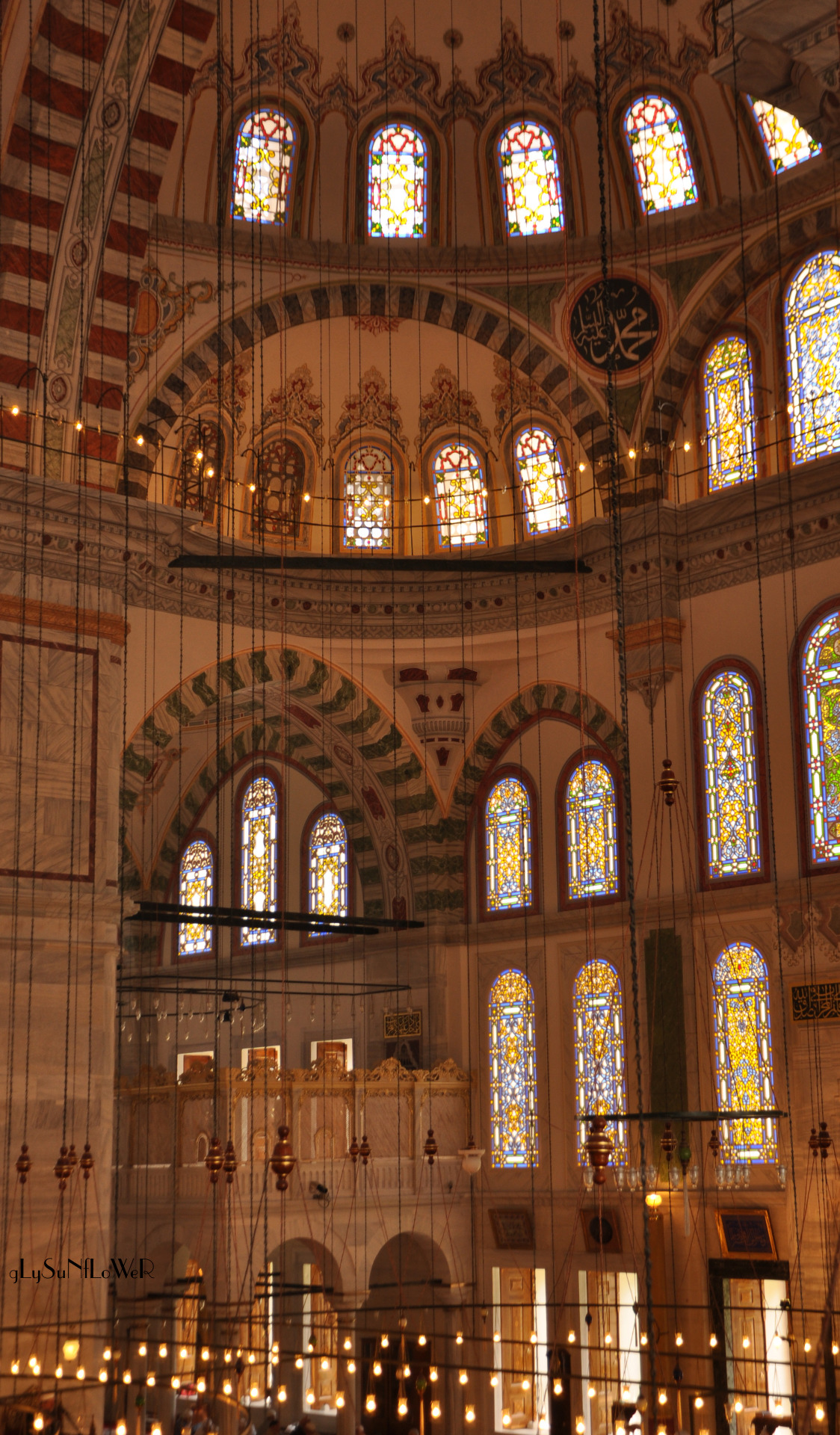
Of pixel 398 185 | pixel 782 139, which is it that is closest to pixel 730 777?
pixel 782 139

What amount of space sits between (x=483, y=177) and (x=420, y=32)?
4.77 ft

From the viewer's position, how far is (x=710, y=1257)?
13.7 metres

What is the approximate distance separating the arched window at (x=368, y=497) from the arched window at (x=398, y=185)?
2.15 m

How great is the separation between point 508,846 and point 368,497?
3.81m

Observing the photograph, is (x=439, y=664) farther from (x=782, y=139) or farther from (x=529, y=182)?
(x=782, y=139)

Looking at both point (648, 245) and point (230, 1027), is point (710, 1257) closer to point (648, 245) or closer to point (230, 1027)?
point (230, 1027)

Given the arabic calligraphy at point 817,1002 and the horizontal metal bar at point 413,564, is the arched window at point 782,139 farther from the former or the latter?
the arabic calligraphy at point 817,1002

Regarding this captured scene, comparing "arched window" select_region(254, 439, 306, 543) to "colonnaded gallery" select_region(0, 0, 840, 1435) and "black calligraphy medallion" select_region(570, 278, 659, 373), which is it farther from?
"black calligraphy medallion" select_region(570, 278, 659, 373)

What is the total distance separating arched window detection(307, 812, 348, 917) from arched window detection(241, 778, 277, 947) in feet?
1.79

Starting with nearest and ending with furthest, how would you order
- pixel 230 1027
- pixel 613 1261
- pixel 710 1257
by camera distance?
pixel 710 1257, pixel 613 1261, pixel 230 1027

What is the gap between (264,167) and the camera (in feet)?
51.2

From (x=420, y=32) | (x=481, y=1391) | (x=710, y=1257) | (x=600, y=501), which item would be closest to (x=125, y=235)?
(x=420, y=32)

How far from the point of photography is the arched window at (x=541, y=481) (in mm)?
16328

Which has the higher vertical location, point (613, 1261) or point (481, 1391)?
point (613, 1261)
